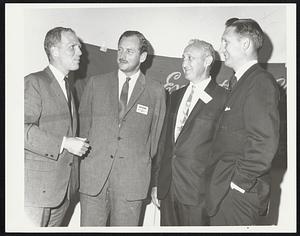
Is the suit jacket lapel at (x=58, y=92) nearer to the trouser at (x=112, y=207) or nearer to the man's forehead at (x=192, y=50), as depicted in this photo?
the trouser at (x=112, y=207)

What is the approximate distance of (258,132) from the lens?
102 inches

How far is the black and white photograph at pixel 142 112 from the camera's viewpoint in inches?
106

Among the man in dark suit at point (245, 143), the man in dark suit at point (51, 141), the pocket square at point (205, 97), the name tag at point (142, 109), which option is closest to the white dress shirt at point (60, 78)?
the man in dark suit at point (51, 141)

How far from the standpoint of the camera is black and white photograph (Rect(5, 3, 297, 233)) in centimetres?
269

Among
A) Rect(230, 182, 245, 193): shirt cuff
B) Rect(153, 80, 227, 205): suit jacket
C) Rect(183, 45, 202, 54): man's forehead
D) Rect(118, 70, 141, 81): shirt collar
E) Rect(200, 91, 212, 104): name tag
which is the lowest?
Rect(230, 182, 245, 193): shirt cuff

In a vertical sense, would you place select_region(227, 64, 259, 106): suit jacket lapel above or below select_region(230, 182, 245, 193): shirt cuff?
above

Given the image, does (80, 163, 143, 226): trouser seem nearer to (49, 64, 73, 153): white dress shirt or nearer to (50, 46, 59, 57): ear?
(49, 64, 73, 153): white dress shirt

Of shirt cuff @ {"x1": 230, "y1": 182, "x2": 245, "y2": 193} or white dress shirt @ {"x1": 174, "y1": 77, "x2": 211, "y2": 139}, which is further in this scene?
white dress shirt @ {"x1": 174, "y1": 77, "x2": 211, "y2": 139}

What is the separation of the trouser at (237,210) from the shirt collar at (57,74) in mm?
1236

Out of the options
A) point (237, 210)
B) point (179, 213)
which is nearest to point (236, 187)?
point (237, 210)

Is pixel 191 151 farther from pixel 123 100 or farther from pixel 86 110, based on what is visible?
pixel 86 110

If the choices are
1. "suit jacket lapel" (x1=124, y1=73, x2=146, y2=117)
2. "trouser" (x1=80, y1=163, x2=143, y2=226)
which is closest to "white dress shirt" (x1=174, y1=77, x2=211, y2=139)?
"suit jacket lapel" (x1=124, y1=73, x2=146, y2=117)

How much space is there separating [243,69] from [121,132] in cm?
85
